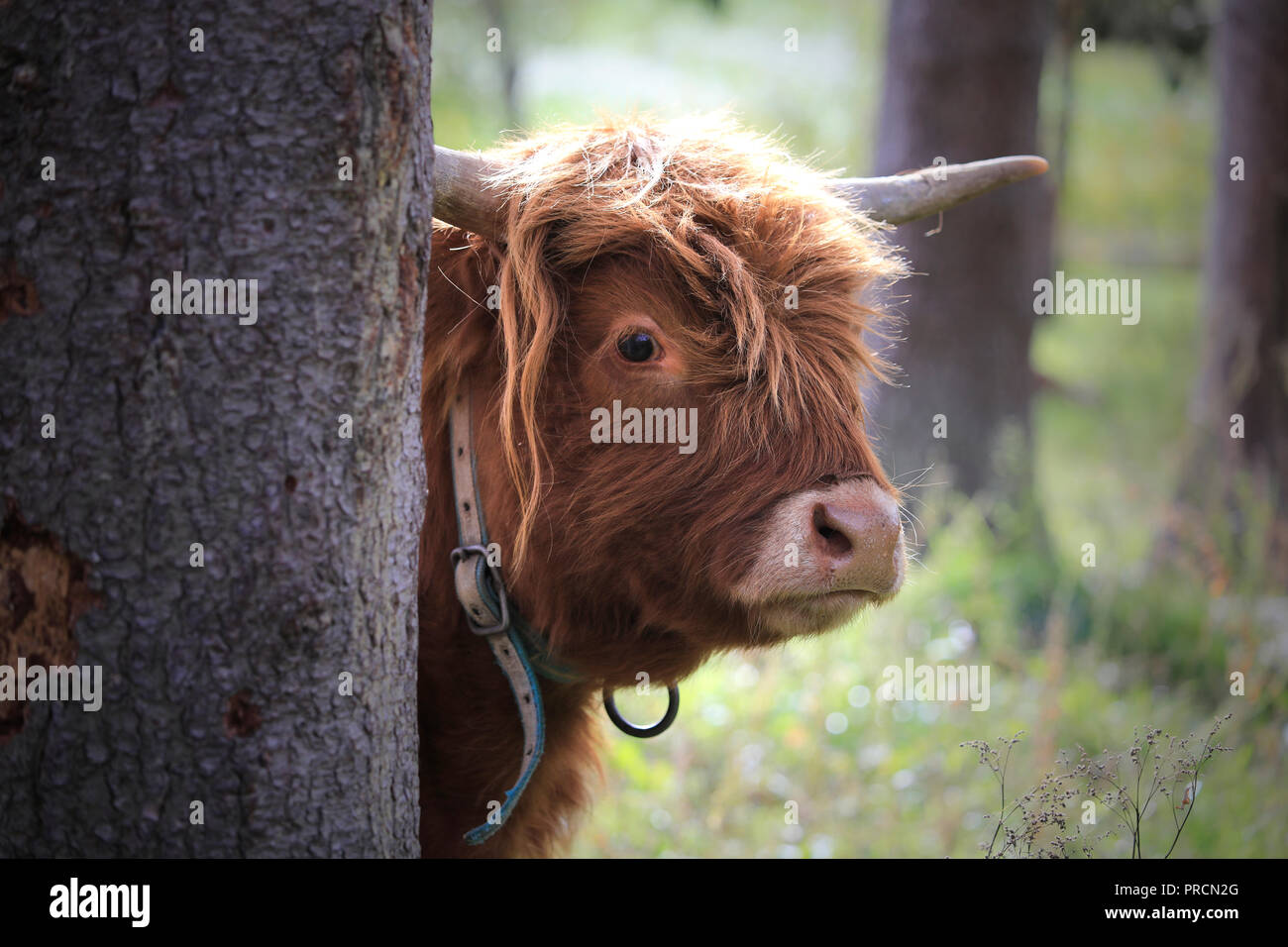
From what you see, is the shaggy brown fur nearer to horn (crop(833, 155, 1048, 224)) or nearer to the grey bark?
horn (crop(833, 155, 1048, 224))

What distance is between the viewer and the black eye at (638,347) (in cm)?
236

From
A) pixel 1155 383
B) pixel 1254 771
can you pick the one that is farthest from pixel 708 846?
pixel 1155 383

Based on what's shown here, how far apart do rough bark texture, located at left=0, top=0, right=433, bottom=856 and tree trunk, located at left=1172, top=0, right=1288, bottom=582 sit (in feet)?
23.3

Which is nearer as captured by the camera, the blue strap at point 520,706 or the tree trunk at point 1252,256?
the blue strap at point 520,706

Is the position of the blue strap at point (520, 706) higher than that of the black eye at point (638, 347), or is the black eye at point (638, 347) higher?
the black eye at point (638, 347)

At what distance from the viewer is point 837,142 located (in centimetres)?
1280

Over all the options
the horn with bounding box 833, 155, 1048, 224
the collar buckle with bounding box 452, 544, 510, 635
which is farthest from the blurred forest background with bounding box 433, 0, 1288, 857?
the collar buckle with bounding box 452, 544, 510, 635

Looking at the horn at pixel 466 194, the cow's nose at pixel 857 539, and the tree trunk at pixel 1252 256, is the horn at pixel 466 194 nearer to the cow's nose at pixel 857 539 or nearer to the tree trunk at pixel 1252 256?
the cow's nose at pixel 857 539

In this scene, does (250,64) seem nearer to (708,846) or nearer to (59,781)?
(59,781)

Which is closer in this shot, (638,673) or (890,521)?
(890,521)

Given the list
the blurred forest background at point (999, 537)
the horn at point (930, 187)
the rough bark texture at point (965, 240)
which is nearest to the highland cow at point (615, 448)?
the horn at point (930, 187)

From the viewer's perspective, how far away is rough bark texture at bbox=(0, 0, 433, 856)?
167 centimetres
